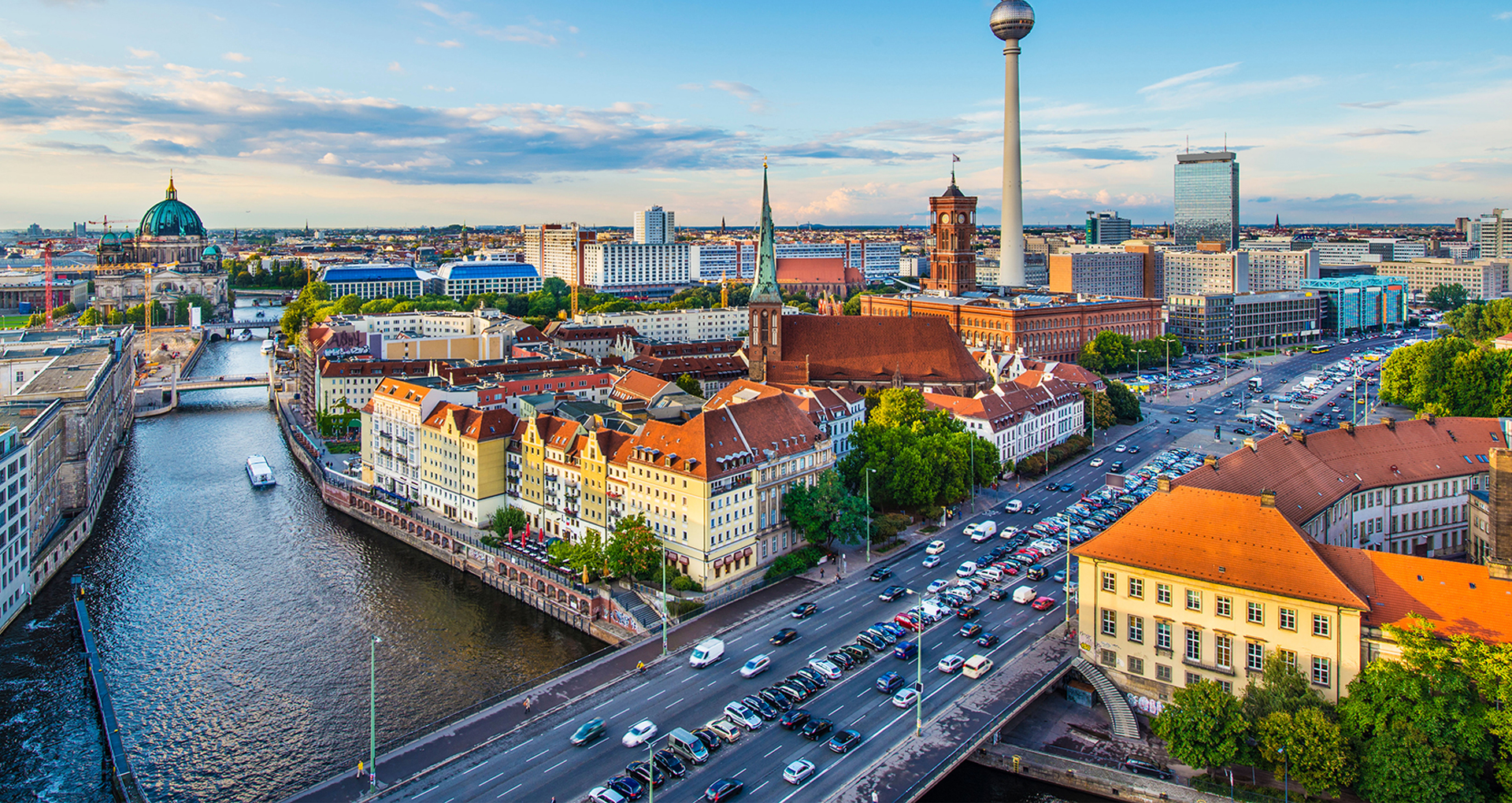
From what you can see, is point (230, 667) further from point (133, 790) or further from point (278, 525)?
point (278, 525)

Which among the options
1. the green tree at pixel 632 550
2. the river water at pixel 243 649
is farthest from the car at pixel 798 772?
the green tree at pixel 632 550

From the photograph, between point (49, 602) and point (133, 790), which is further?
point (49, 602)

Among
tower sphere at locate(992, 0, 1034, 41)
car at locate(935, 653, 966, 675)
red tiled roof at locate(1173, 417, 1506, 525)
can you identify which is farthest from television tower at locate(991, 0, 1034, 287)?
car at locate(935, 653, 966, 675)

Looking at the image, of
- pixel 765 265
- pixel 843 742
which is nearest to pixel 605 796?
pixel 843 742

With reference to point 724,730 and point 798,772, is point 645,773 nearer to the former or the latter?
point 724,730

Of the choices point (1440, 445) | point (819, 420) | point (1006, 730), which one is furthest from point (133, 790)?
point (1440, 445)
